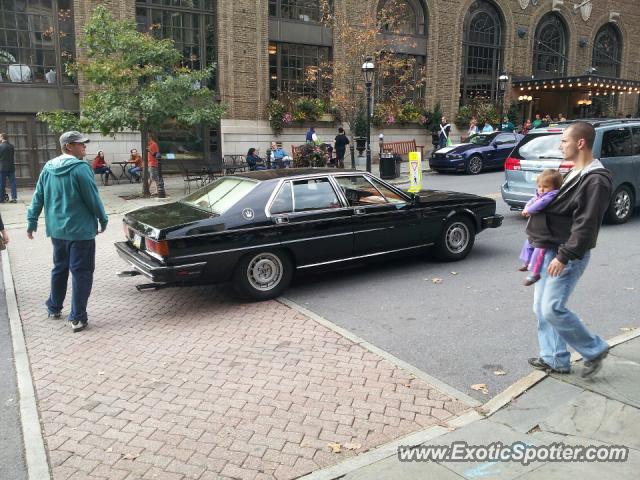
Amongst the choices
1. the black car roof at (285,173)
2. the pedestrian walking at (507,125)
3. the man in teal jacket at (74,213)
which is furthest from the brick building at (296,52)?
the man in teal jacket at (74,213)

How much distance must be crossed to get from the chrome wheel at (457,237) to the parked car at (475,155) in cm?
1225

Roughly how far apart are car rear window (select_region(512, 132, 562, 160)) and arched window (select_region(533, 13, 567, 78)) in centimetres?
2435

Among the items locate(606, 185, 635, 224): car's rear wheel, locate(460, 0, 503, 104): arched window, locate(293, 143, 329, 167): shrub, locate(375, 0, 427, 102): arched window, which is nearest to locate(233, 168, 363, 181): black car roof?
locate(606, 185, 635, 224): car's rear wheel

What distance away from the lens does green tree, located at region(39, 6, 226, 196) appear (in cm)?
1527

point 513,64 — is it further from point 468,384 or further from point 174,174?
point 468,384

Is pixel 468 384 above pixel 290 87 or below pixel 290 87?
below

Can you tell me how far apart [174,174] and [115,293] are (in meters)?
15.5

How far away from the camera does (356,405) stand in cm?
424

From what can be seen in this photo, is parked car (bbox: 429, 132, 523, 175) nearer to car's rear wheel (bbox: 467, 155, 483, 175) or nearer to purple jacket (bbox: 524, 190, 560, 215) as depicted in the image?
car's rear wheel (bbox: 467, 155, 483, 175)

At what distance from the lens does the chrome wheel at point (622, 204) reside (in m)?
10.7

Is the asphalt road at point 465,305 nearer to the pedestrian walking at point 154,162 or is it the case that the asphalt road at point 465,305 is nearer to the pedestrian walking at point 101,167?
the pedestrian walking at point 154,162

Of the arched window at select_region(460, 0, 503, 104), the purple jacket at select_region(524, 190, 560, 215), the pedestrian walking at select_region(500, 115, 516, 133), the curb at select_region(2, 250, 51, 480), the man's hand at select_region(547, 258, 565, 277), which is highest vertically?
the arched window at select_region(460, 0, 503, 104)

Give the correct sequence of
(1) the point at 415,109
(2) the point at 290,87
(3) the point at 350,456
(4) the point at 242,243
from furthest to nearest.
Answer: (1) the point at 415,109 → (2) the point at 290,87 → (4) the point at 242,243 → (3) the point at 350,456

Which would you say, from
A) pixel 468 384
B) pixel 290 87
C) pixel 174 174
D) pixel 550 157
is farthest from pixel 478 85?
pixel 468 384
